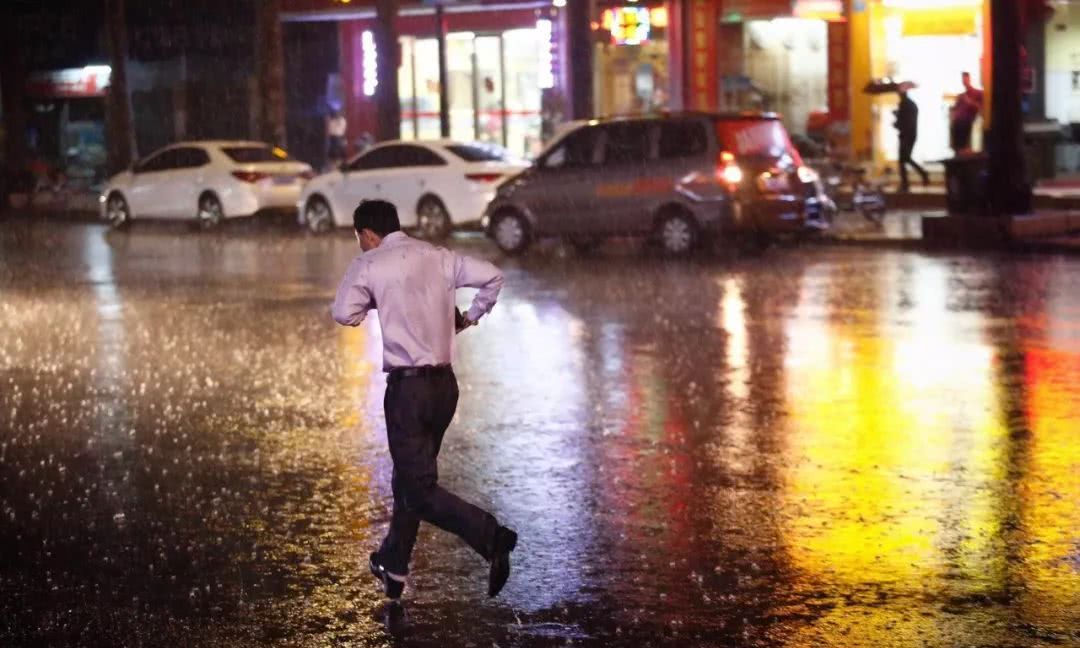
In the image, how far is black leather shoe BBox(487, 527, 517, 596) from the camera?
6.42 m

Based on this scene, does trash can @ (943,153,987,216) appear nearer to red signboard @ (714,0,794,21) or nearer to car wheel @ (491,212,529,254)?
car wheel @ (491,212,529,254)

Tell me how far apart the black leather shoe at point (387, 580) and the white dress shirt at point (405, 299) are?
74 cm

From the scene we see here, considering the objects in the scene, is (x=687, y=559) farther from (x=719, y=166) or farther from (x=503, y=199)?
(x=503, y=199)

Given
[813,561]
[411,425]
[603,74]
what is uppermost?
[603,74]

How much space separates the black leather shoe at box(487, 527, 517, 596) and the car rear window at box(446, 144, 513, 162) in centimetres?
1992

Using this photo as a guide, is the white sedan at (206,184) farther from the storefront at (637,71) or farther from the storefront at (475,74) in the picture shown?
the storefront at (475,74)

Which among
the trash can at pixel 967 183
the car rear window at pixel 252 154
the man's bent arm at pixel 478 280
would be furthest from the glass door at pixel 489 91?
the man's bent arm at pixel 478 280

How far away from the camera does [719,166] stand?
20984 millimetres

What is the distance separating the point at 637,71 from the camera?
36406mm

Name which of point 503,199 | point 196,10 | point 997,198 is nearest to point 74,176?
point 196,10

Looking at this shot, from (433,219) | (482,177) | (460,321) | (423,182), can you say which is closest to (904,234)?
(482,177)

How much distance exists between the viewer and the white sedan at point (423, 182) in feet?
84.7

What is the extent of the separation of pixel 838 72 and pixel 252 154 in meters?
11.0

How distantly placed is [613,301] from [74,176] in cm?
3168
